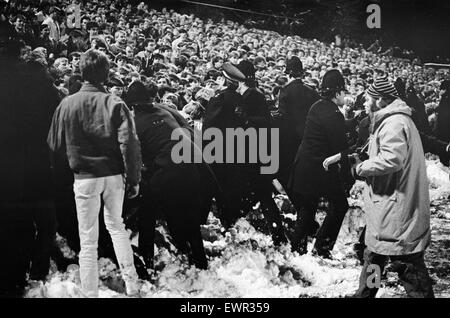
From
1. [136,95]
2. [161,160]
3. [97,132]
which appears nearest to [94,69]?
[97,132]

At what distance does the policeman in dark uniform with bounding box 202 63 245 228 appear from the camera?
5.28m

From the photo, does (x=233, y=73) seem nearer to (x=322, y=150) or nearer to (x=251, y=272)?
(x=322, y=150)

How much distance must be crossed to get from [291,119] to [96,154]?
1816 millimetres

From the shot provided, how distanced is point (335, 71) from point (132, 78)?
5.66 ft

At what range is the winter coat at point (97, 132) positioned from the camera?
4336 mm

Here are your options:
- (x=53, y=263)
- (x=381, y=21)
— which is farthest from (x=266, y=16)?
(x=53, y=263)

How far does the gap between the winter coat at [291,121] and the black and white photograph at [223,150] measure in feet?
0.04

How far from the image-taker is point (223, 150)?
17.4ft

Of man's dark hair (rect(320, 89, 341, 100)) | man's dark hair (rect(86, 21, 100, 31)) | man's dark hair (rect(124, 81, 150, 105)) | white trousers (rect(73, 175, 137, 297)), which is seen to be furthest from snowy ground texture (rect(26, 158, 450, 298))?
man's dark hair (rect(86, 21, 100, 31))

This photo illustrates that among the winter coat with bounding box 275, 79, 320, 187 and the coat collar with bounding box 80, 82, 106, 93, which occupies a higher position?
the coat collar with bounding box 80, 82, 106, 93

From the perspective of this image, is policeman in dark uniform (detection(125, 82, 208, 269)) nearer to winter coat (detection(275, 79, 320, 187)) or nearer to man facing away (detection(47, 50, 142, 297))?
man facing away (detection(47, 50, 142, 297))

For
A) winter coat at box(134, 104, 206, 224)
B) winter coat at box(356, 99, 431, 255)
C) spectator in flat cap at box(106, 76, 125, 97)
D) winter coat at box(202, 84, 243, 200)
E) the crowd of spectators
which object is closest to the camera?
winter coat at box(356, 99, 431, 255)

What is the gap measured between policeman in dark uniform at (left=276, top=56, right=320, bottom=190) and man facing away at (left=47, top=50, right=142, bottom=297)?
1.50 meters

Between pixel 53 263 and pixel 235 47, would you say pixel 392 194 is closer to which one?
pixel 235 47
